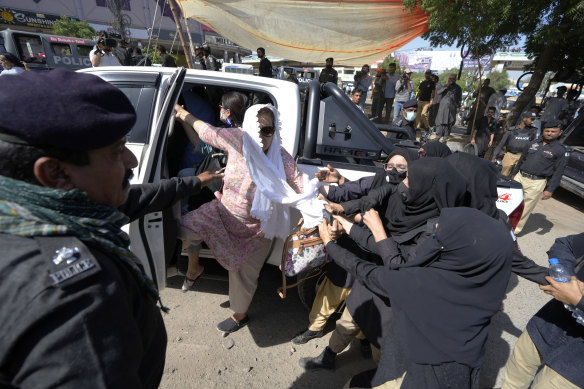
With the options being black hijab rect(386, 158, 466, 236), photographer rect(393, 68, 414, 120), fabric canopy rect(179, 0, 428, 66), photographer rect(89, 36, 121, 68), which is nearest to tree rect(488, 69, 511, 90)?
photographer rect(393, 68, 414, 120)

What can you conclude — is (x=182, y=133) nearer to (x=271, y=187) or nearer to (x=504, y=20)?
(x=271, y=187)

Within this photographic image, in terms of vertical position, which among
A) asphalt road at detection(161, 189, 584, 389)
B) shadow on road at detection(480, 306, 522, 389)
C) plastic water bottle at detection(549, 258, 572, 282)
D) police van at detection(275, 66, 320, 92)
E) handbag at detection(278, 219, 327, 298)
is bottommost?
shadow on road at detection(480, 306, 522, 389)

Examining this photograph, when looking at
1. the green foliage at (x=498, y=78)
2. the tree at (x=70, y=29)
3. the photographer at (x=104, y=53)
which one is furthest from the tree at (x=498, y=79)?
the photographer at (x=104, y=53)

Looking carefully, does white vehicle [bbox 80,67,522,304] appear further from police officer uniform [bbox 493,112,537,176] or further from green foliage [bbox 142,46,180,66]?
police officer uniform [bbox 493,112,537,176]

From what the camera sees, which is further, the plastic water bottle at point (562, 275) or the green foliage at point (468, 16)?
the green foliage at point (468, 16)

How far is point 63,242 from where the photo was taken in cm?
62

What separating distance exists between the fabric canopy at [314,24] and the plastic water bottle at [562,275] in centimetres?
632

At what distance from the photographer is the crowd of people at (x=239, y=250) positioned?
1.90 ft

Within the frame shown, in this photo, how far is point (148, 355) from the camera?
852mm

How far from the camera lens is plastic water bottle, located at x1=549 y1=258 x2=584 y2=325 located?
1432mm

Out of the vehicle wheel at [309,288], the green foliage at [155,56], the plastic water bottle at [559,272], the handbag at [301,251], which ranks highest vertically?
the green foliage at [155,56]

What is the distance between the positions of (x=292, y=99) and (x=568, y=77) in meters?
9.69

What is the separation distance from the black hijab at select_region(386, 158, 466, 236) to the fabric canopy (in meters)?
5.80

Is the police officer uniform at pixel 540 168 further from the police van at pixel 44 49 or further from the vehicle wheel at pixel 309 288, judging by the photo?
the police van at pixel 44 49
